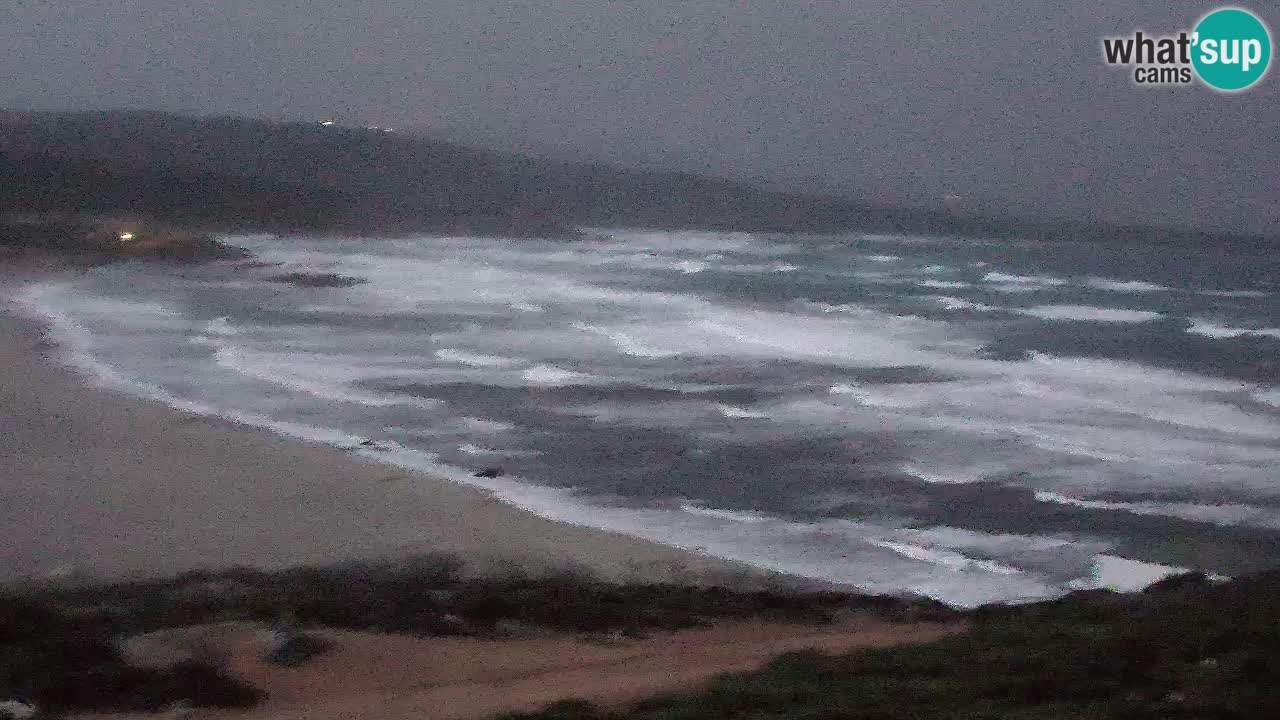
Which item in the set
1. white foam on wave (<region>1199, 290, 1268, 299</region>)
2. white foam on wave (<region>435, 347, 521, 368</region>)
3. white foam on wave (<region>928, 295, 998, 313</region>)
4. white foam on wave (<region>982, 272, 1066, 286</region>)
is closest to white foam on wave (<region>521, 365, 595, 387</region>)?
white foam on wave (<region>435, 347, 521, 368</region>)

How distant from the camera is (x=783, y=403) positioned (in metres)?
23.0

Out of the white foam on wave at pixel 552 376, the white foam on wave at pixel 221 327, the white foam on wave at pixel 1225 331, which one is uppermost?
the white foam on wave at pixel 221 327

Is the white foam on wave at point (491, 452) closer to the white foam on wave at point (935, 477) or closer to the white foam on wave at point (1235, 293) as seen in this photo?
the white foam on wave at point (935, 477)

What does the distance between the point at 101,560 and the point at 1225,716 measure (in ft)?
29.5

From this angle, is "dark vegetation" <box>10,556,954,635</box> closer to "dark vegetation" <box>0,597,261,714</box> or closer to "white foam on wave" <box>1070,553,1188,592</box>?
"dark vegetation" <box>0,597,261,714</box>

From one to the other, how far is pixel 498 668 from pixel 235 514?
5.38 metres

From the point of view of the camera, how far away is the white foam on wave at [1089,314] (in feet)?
144

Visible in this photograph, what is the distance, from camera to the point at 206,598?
1009 cm

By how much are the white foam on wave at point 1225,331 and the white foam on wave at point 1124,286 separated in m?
17.7

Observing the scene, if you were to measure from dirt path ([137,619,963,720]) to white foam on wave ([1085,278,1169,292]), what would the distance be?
53.3m

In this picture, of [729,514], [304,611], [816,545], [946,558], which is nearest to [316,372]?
[729,514]

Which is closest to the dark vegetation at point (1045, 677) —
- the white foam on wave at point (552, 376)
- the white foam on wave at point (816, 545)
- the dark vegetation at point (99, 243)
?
the white foam on wave at point (816, 545)

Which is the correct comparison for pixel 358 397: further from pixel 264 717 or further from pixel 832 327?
pixel 832 327

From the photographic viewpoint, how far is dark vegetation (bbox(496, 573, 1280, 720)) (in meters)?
5.97
